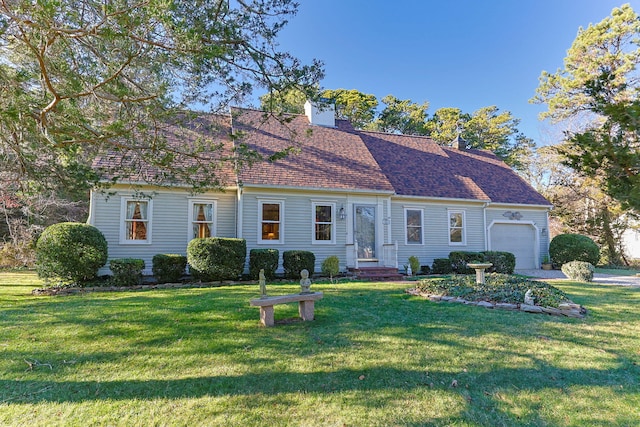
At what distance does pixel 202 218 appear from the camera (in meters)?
11.7

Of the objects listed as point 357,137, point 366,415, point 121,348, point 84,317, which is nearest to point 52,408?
point 121,348

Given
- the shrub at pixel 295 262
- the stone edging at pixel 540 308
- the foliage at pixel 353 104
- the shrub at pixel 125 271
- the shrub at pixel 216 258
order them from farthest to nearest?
the foliage at pixel 353 104 < the shrub at pixel 295 262 < the shrub at pixel 216 258 < the shrub at pixel 125 271 < the stone edging at pixel 540 308

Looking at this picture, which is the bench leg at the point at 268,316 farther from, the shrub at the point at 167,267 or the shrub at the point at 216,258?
the shrub at the point at 167,267

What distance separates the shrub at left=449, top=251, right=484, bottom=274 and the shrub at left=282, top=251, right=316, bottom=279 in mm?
5863

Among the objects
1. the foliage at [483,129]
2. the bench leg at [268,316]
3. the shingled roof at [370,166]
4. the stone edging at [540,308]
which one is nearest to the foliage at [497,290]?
the stone edging at [540,308]

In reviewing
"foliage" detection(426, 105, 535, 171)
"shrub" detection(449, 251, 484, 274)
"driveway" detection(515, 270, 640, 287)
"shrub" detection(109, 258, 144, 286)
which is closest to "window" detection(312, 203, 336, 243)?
"shrub" detection(449, 251, 484, 274)

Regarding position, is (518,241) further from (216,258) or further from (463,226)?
(216,258)

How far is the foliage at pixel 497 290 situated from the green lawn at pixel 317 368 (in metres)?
0.80

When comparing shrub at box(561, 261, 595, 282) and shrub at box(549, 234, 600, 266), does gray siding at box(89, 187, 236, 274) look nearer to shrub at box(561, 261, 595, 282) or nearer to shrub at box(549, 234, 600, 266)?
shrub at box(561, 261, 595, 282)

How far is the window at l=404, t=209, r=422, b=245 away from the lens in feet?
45.6

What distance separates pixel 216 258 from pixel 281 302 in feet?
17.3

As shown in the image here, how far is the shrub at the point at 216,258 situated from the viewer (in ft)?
31.9

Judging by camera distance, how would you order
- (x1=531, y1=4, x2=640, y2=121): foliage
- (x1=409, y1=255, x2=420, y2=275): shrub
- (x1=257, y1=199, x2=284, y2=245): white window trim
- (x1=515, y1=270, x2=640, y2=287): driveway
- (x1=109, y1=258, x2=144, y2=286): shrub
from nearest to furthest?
(x1=109, y1=258, x2=144, y2=286): shrub, (x1=515, y1=270, x2=640, y2=287): driveway, (x1=257, y1=199, x2=284, y2=245): white window trim, (x1=409, y1=255, x2=420, y2=275): shrub, (x1=531, y1=4, x2=640, y2=121): foliage

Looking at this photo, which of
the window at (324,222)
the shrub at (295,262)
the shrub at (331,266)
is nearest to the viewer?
the shrub at (295,262)
